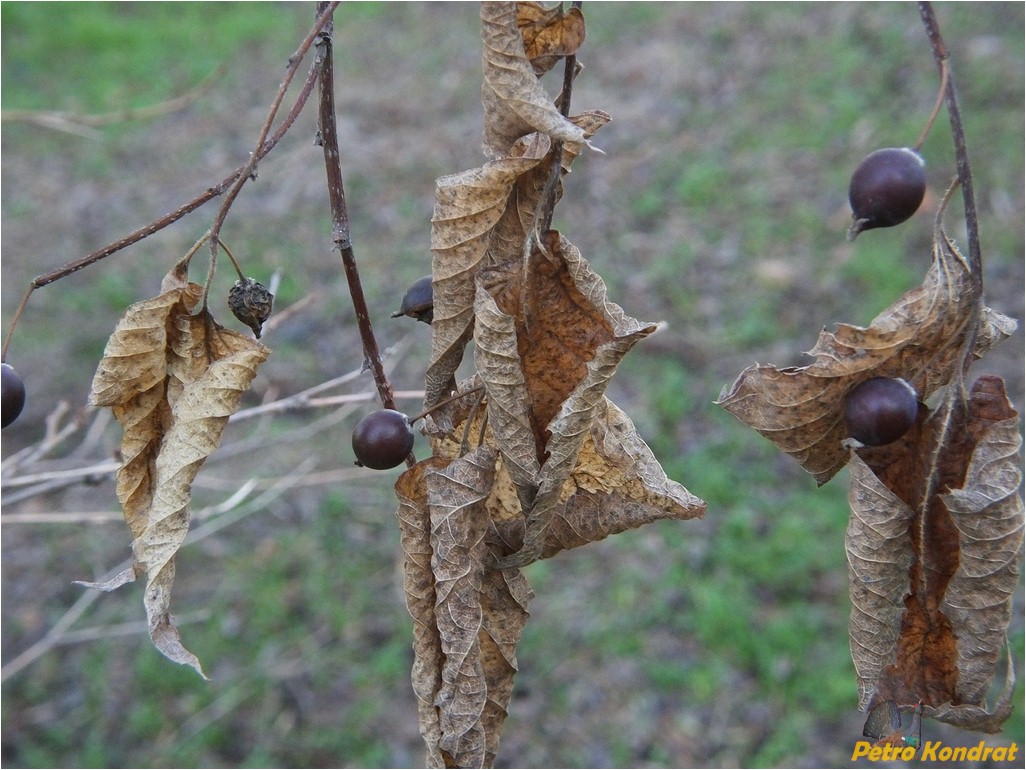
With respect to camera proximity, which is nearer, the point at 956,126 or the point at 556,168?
the point at 956,126

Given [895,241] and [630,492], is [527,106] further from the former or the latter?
[895,241]

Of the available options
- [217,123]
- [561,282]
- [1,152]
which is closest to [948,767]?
[561,282]

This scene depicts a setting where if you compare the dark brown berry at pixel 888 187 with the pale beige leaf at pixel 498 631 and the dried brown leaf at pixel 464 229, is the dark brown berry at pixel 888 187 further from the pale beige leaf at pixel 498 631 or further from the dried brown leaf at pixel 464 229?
the pale beige leaf at pixel 498 631

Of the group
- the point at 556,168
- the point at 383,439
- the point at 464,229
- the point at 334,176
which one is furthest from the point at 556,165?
the point at 383,439

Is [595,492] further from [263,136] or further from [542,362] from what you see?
[263,136]

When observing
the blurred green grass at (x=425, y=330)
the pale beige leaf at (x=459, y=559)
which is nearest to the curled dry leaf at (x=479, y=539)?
the pale beige leaf at (x=459, y=559)

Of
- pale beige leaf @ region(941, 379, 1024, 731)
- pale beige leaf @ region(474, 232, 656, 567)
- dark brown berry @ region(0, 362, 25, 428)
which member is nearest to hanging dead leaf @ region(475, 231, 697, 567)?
pale beige leaf @ region(474, 232, 656, 567)
